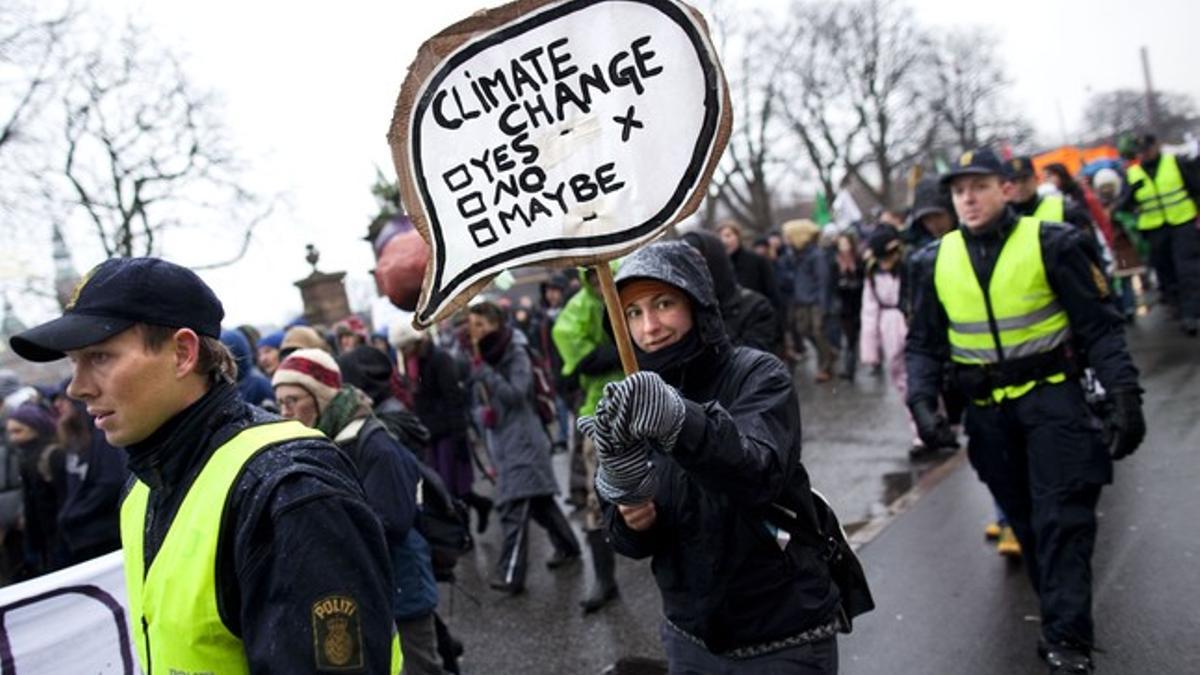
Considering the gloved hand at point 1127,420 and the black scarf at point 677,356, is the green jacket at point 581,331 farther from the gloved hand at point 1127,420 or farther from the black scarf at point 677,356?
the black scarf at point 677,356

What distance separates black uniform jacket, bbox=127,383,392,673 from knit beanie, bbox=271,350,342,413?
73.1 inches

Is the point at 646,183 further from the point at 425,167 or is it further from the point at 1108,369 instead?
the point at 1108,369

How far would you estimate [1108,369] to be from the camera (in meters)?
3.38

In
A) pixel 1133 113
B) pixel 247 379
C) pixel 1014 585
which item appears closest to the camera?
pixel 1014 585

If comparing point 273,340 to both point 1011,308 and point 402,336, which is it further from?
point 1011,308

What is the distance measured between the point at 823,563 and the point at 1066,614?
1.57 m

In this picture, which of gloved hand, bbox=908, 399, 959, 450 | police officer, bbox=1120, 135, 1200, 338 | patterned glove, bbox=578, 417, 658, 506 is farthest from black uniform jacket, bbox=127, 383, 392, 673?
police officer, bbox=1120, 135, 1200, 338

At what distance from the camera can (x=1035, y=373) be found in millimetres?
3533

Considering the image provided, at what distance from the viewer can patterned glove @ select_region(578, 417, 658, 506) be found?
6.39 ft

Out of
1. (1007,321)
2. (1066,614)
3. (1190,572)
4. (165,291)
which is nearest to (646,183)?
(165,291)

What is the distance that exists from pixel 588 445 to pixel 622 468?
3968 millimetres

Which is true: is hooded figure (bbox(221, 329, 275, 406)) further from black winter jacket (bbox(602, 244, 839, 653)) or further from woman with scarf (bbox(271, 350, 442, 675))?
black winter jacket (bbox(602, 244, 839, 653))

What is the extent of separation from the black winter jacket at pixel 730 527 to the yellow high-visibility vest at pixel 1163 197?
9172mm

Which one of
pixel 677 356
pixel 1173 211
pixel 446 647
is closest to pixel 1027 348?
pixel 677 356
